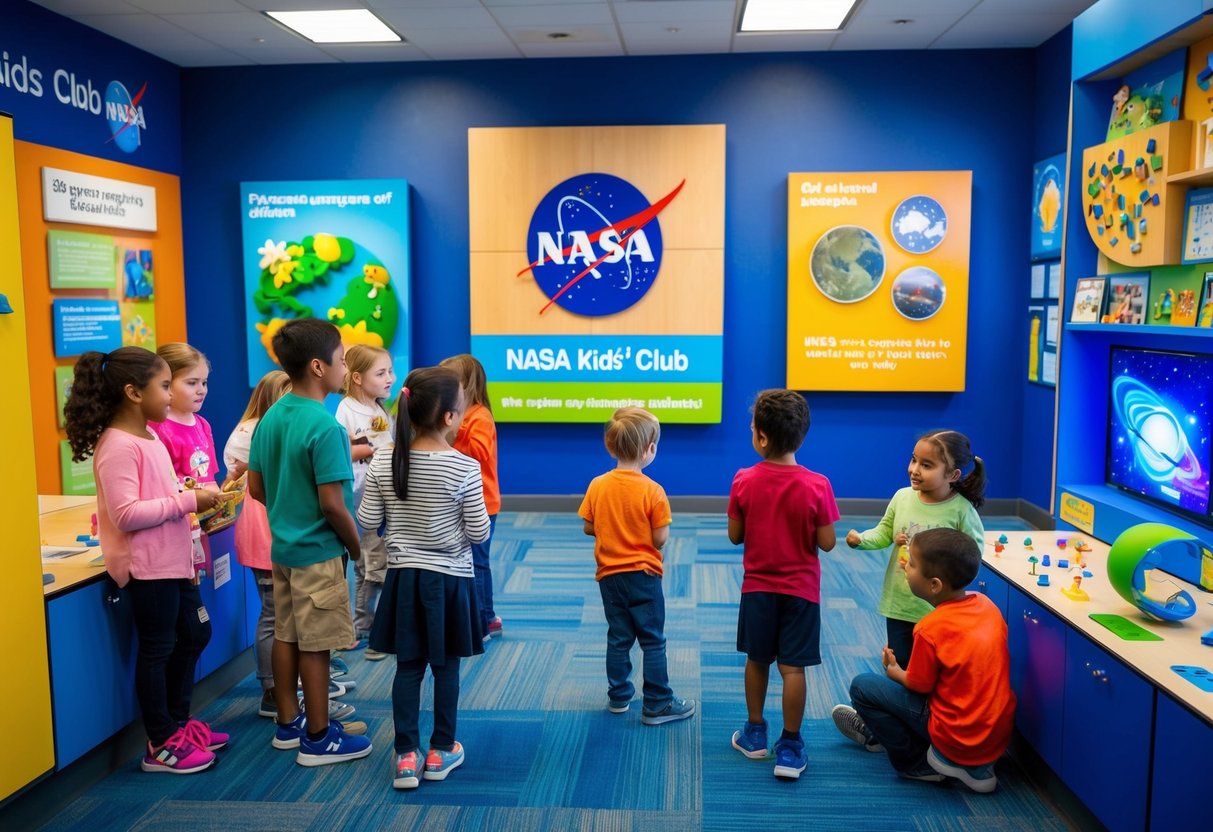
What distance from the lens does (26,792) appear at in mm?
2578

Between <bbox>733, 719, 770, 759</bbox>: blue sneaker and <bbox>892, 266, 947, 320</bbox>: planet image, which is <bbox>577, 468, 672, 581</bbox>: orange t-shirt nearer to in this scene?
<bbox>733, 719, 770, 759</bbox>: blue sneaker

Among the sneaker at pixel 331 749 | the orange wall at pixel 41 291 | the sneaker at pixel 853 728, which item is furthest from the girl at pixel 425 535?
the orange wall at pixel 41 291

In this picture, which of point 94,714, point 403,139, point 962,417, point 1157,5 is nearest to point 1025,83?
point 962,417

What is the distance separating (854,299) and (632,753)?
3804 mm

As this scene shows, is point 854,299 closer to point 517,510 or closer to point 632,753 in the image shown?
point 517,510

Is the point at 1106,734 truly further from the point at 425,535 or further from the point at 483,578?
the point at 483,578

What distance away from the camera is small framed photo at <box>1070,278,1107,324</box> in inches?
136

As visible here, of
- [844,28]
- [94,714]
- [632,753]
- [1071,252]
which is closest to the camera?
[94,714]

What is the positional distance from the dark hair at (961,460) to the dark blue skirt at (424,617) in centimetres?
148

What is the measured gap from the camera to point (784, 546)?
283 cm

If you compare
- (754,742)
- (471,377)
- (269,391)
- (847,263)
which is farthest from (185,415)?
(847,263)

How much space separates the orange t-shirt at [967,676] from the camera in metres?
2.64

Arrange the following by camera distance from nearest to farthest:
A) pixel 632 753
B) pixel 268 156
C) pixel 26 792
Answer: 1. pixel 26 792
2. pixel 632 753
3. pixel 268 156

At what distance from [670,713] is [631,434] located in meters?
1.01
